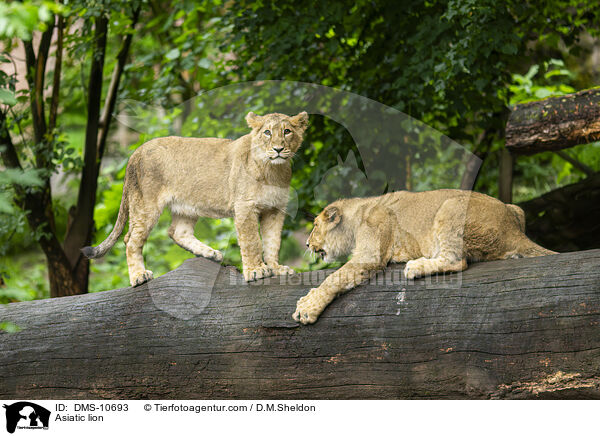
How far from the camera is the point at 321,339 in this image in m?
3.92

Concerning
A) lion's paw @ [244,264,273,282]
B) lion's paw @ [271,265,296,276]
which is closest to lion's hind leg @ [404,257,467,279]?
lion's paw @ [271,265,296,276]

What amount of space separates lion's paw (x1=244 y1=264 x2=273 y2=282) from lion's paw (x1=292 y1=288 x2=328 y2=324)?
1.31 ft

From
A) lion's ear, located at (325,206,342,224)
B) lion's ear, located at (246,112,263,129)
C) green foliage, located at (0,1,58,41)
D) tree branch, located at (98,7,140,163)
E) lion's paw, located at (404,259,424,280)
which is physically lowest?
lion's paw, located at (404,259,424,280)

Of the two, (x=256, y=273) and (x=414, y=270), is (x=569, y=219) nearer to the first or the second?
(x=414, y=270)

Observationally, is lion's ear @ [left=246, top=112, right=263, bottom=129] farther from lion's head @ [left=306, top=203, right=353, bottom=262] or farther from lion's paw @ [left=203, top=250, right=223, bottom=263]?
lion's paw @ [left=203, top=250, right=223, bottom=263]

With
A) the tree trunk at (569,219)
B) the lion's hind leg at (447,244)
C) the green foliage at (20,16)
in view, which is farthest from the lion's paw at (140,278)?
the tree trunk at (569,219)

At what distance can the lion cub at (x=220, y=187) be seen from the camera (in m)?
4.11

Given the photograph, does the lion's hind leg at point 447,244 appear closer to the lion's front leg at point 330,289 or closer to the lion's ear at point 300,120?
the lion's front leg at point 330,289

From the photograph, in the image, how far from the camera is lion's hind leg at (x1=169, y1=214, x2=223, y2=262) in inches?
177

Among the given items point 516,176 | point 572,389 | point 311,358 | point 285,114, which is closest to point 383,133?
point 285,114

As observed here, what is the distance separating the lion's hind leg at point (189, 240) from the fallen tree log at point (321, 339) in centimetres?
8

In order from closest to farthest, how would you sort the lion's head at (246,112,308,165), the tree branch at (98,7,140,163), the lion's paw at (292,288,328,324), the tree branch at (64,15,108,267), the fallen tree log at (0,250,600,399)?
the fallen tree log at (0,250,600,399), the lion's paw at (292,288,328,324), the lion's head at (246,112,308,165), the tree branch at (64,15,108,267), the tree branch at (98,7,140,163)

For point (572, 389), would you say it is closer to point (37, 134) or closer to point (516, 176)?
point (37, 134)
